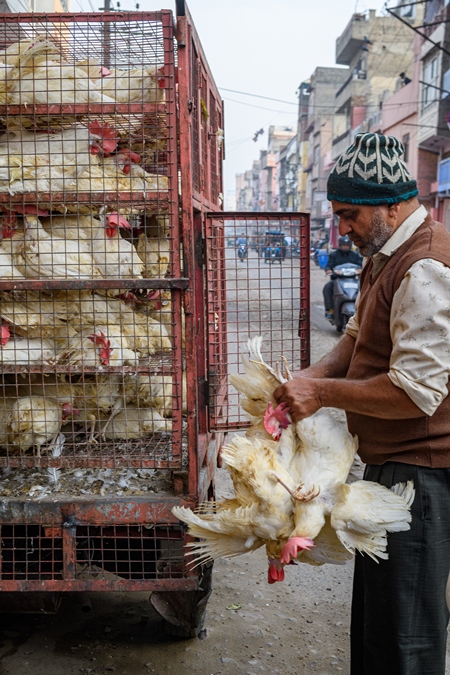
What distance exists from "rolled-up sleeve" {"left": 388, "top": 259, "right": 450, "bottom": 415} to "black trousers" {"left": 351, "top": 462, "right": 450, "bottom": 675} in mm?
340

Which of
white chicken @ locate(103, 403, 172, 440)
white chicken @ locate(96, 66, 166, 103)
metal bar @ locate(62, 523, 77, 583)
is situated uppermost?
white chicken @ locate(96, 66, 166, 103)

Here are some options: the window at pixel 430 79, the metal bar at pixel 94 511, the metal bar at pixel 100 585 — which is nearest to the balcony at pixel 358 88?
the window at pixel 430 79

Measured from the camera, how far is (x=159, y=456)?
279 cm

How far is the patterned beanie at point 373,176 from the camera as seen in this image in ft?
7.09

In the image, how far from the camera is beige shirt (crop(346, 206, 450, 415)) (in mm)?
1977

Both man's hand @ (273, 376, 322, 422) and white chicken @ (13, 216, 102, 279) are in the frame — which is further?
white chicken @ (13, 216, 102, 279)

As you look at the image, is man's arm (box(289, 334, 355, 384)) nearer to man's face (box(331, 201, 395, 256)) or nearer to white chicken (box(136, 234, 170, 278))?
man's face (box(331, 201, 395, 256))

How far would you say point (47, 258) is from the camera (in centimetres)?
289

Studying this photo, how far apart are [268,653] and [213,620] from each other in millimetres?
393

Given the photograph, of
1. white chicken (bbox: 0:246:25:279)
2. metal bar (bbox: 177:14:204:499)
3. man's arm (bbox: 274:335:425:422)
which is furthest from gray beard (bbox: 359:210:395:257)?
white chicken (bbox: 0:246:25:279)

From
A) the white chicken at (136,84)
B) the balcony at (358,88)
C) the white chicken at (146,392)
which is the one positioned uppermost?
the balcony at (358,88)

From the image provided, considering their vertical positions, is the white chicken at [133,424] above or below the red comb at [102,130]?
below

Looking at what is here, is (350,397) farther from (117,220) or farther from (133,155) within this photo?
(133,155)

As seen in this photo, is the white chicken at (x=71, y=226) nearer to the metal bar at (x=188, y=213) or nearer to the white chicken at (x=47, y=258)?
the white chicken at (x=47, y=258)
